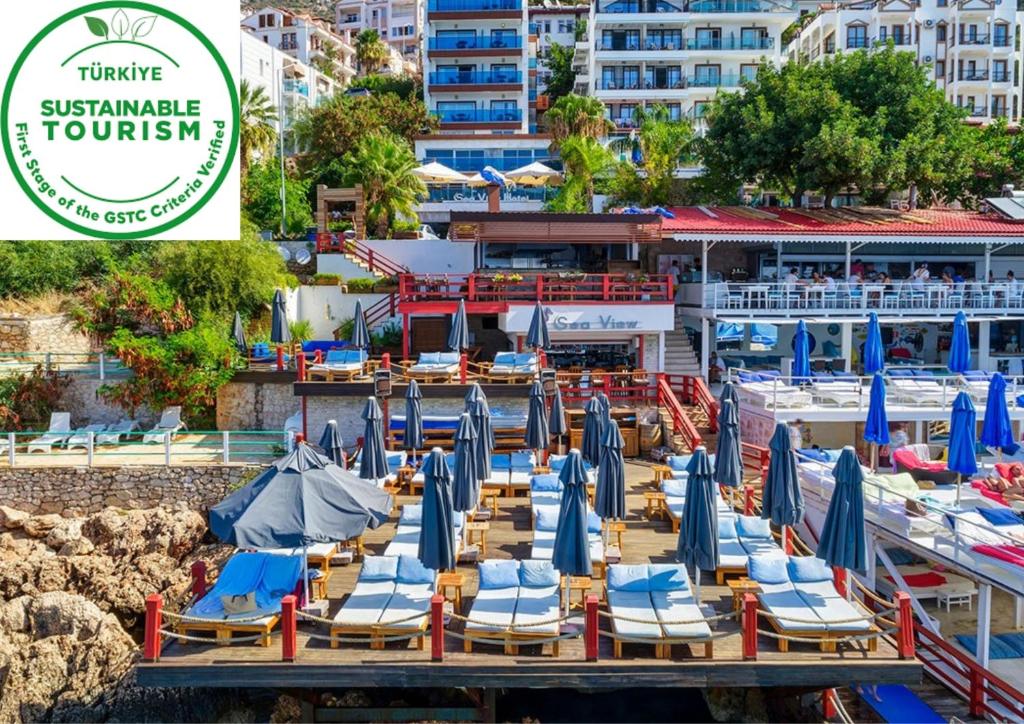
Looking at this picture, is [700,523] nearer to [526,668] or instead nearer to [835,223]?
[526,668]

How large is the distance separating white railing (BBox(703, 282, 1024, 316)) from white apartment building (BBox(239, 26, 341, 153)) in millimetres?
37256

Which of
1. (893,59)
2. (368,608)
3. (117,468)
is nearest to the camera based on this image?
(368,608)

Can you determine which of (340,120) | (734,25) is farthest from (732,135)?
(734,25)

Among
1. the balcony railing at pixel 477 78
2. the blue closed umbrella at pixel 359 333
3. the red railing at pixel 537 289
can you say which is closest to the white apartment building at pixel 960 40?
the balcony railing at pixel 477 78

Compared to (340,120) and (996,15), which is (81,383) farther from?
(996,15)

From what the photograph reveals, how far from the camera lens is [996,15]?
6838 centimetres

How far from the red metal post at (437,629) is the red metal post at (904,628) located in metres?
5.86

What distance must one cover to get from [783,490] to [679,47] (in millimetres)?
48780

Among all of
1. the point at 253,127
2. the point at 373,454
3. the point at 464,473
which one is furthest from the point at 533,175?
the point at 464,473

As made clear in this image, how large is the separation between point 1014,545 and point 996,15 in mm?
65586

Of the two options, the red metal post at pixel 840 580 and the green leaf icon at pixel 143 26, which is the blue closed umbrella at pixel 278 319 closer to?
the green leaf icon at pixel 143 26

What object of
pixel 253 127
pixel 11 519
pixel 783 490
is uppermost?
pixel 253 127

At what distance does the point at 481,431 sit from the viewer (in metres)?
18.3

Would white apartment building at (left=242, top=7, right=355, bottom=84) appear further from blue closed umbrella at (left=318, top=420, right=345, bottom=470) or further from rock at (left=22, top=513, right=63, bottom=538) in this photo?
blue closed umbrella at (left=318, top=420, right=345, bottom=470)
